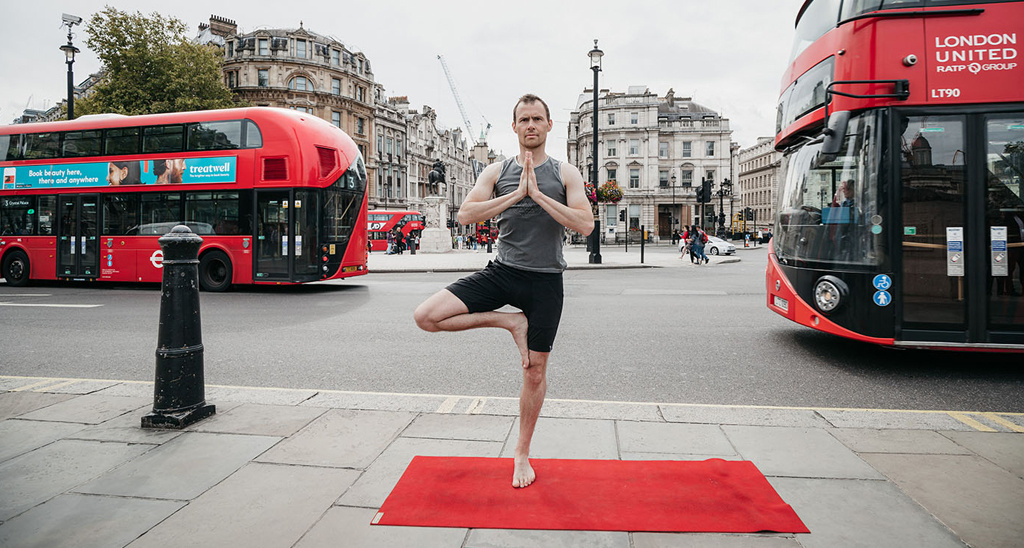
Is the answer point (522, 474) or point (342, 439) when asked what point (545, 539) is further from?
point (342, 439)

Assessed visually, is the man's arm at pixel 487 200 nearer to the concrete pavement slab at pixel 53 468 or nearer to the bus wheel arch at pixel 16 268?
the concrete pavement slab at pixel 53 468

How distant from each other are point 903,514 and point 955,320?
137 inches

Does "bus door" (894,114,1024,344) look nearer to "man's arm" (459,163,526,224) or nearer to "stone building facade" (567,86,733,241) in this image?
"man's arm" (459,163,526,224)

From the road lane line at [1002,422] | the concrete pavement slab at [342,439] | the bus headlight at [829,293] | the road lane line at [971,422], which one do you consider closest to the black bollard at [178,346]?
the concrete pavement slab at [342,439]

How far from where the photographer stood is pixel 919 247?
198 inches

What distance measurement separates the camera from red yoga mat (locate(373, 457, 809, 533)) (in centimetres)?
233

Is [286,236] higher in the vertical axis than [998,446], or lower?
higher

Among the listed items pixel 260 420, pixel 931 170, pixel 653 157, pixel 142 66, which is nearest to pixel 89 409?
pixel 260 420

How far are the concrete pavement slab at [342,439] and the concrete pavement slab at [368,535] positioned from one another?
0.58m

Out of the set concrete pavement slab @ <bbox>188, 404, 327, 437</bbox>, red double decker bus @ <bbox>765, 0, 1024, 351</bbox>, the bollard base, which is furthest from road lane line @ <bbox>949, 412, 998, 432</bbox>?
the bollard base

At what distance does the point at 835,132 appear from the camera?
487cm

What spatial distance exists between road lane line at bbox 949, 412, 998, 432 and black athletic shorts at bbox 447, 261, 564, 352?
9.34ft

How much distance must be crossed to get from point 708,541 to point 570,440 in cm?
118

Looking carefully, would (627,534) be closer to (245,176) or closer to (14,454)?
(14,454)
